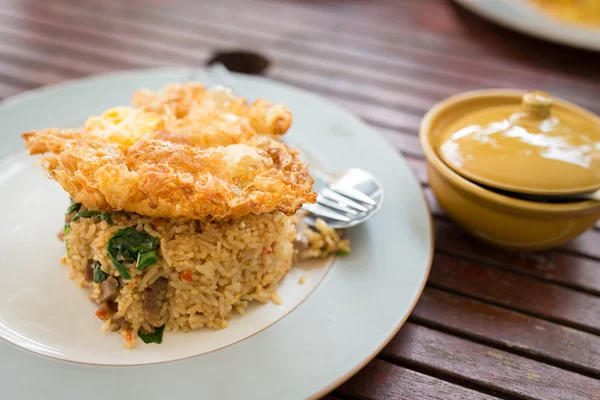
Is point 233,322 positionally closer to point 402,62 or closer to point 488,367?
point 488,367

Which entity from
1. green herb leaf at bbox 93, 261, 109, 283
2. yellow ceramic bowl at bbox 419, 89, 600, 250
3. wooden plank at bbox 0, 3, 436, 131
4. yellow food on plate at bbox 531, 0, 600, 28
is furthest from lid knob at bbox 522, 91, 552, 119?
yellow food on plate at bbox 531, 0, 600, 28

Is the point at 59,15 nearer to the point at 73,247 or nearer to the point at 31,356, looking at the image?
the point at 73,247

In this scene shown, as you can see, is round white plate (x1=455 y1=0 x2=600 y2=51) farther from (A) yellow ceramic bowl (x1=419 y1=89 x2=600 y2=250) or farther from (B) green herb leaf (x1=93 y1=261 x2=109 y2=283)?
(B) green herb leaf (x1=93 y1=261 x2=109 y2=283)

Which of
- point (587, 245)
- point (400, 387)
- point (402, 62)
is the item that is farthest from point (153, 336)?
point (402, 62)

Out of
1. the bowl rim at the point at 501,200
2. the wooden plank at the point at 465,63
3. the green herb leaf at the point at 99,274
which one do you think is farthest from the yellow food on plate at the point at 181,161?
the wooden plank at the point at 465,63

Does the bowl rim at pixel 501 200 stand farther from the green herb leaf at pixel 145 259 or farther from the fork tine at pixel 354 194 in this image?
the green herb leaf at pixel 145 259

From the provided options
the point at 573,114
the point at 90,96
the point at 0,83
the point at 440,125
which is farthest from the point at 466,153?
the point at 0,83

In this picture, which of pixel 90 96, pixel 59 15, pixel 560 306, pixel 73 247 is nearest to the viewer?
pixel 73 247
